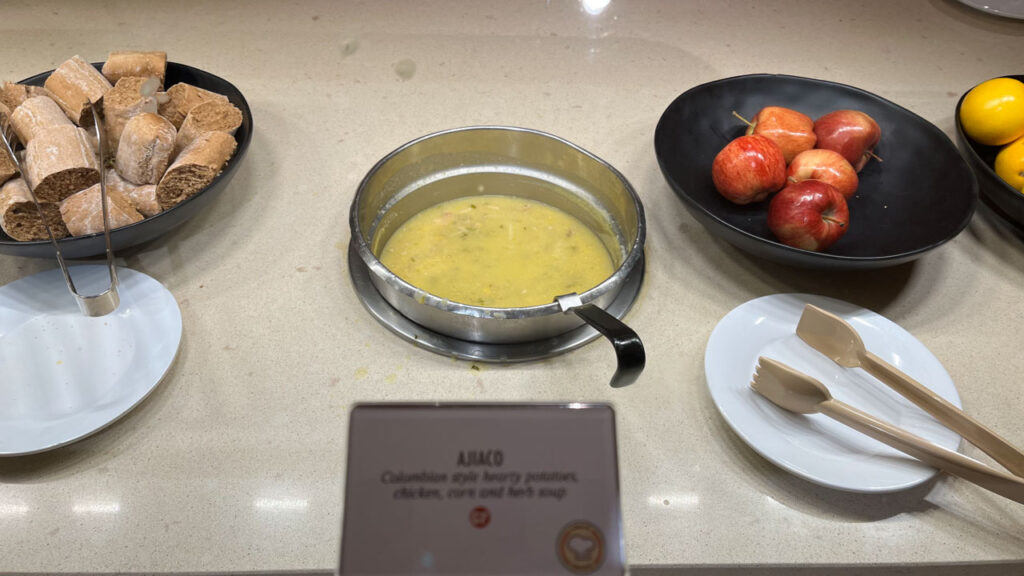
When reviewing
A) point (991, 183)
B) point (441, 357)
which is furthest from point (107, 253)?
point (991, 183)

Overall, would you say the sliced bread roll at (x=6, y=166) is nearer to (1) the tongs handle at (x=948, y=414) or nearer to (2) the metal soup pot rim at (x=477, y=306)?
(2) the metal soup pot rim at (x=477, y=306)

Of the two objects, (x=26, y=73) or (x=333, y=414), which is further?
(x=26, y=73)

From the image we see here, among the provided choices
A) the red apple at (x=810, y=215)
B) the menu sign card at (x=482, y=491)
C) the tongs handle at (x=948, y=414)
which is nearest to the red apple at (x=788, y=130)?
the red apple at (x=810, y=215)

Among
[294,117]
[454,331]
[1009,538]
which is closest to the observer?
[1009,538]

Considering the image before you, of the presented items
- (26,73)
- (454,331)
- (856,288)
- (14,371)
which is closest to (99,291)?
(14,371)

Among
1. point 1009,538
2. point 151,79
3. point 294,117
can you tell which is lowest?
point 1009,538

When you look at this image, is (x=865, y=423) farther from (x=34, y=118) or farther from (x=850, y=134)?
(x=34, y=118)

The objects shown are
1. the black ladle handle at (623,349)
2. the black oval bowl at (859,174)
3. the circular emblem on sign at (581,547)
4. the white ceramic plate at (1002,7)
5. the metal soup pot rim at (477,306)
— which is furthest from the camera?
the white ceramic plate at (1002,7)

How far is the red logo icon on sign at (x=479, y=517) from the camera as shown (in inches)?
15.9

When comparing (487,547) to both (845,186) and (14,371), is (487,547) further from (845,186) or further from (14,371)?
(845,186)

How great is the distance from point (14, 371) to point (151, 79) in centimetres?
42

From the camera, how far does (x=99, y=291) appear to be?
2.64 feet

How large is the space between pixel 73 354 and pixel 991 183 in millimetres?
1140

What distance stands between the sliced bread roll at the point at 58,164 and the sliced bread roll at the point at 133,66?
0.54 feet
